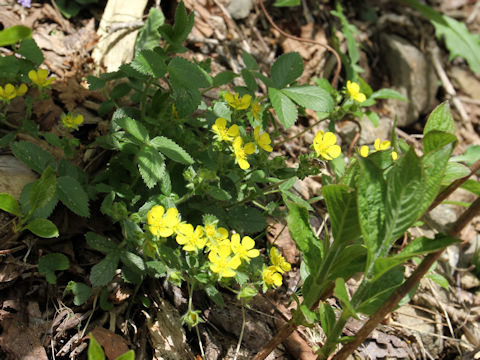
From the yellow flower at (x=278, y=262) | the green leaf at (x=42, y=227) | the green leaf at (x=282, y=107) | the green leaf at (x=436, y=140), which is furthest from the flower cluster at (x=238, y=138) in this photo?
the green leaf at (x=42, y=227)

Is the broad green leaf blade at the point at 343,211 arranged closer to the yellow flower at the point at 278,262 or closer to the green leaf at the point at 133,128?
the yellow flower at the point at 278,262

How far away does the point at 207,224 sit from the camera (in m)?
1.58

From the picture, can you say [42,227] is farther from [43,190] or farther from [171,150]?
[171,150]

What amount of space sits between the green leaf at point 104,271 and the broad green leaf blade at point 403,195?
939 millimetres

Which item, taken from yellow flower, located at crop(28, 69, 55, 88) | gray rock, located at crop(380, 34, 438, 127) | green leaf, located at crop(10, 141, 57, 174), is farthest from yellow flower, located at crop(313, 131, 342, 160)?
gray rock, located at crop(380, 34, 438, 127)

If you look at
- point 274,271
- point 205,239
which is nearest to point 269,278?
point 274,271

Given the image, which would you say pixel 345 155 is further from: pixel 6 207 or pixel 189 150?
pixel 6 207

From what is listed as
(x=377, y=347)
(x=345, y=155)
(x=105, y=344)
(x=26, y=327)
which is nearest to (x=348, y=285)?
(x=377, y=347)

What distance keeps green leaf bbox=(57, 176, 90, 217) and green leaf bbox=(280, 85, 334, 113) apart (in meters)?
0.93

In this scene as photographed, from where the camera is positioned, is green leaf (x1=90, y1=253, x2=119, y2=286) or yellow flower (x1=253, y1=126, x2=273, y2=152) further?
Result: yellow flower (x1=253, y1=126, x2=273, y2=152)

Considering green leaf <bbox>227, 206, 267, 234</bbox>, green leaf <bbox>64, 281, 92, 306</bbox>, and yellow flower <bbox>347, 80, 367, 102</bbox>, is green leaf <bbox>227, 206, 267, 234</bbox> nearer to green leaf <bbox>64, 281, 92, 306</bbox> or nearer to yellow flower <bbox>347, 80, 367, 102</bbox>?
green leaf <bbox>64, 281, 92, 306</bbox>

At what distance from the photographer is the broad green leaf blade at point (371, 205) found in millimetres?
1353

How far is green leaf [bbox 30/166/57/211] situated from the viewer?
5.17 feet

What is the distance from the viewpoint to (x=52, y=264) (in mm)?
1734
